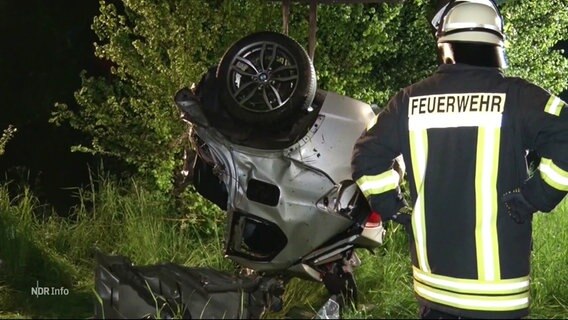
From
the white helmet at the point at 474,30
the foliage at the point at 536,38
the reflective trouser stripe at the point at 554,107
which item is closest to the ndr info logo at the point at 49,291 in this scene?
the white helmet at the point at 474,30

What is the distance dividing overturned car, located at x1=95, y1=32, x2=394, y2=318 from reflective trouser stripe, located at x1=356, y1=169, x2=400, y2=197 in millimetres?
467

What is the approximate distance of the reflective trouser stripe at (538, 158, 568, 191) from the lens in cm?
333

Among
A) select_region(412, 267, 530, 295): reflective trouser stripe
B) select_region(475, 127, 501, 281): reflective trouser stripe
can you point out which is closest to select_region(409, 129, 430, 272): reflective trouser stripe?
select_region(412, 267, 530, 295): reflective trouser stripe

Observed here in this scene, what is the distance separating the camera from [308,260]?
14.1 feet

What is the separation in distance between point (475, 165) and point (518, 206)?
0.87 feet

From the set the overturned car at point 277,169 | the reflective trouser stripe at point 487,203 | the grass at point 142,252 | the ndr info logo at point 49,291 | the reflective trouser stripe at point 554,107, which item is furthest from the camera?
the ndr info logo at point 49,291

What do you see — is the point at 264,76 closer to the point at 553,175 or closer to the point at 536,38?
the point at 553,175

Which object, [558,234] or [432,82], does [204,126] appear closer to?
[432,82]

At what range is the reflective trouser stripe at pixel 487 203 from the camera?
11.1ft

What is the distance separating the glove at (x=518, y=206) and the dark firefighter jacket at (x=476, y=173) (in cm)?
3

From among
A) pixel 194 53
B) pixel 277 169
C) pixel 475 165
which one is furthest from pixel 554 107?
pixel 194 53

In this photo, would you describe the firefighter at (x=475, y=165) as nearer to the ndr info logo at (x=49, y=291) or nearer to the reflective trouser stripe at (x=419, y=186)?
the reflective trouser stripe at (x=419, y=186)

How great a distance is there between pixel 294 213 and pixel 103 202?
2920 mm

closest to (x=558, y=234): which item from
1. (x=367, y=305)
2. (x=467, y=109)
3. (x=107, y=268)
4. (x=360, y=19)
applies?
(x=367, y=305)
